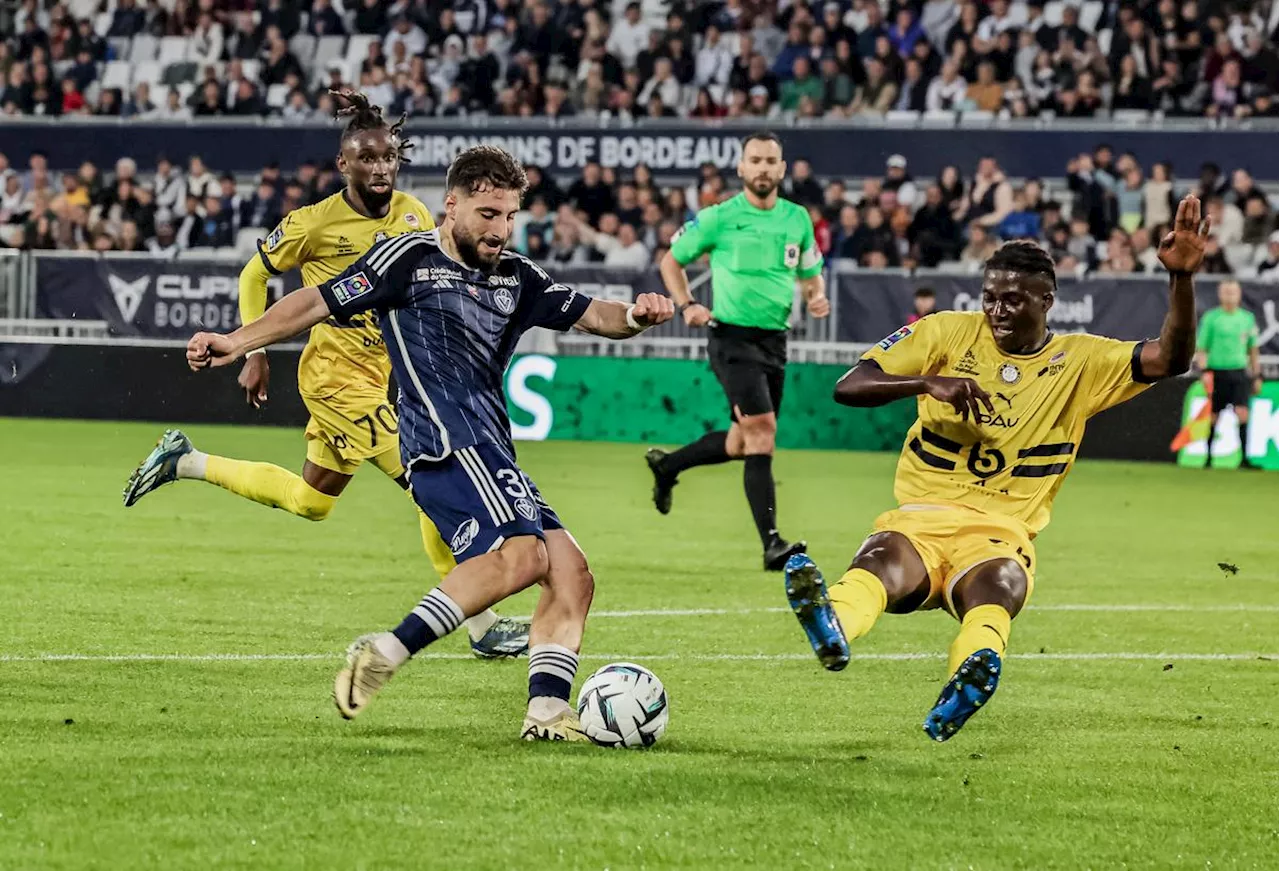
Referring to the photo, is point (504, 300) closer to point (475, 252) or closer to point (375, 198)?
point (475, 252)

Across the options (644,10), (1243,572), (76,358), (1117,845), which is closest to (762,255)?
(1243,572)

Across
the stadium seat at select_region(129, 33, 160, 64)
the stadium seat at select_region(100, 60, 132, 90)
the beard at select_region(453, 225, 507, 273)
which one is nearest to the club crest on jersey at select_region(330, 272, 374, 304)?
the beard at select_region(453, 225, 507, 273)

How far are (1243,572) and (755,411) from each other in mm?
2975

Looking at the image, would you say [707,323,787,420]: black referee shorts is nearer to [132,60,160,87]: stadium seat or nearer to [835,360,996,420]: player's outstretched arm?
[835,360,996,420]: player's outstretched arm

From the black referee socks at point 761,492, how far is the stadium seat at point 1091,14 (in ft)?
47.3

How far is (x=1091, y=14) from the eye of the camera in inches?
973

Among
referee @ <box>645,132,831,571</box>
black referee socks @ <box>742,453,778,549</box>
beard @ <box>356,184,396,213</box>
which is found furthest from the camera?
referee @ <box>645,132,831,571</box>

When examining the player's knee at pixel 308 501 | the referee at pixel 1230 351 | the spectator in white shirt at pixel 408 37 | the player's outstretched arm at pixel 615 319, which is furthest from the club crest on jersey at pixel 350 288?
the spectator in white shirt at pixel 408 37

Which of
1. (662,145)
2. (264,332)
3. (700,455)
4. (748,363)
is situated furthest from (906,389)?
(662,145)

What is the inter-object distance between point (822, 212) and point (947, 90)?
262 cm

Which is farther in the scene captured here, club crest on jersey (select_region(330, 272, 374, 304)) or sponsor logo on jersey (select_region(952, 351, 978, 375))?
sponsor logo on jersey (select_region(952, 351, 978, 375))

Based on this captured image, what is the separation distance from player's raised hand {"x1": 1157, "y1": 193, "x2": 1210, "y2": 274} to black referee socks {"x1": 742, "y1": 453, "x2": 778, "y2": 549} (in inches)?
219

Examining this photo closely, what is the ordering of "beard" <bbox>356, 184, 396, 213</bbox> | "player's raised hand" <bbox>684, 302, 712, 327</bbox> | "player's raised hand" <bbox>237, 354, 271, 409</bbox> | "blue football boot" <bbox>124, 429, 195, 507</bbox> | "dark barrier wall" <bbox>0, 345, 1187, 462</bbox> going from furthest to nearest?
"dark barrier wall" <bbox>0, 345, 1187, 462</bbox> → "player's raised hand" <bbox>684, 302, 712, 327</bbox> → "blue football boot" <bbox>124, 429, 195, 507</bbox> → "player's raised hand" <bbox>237, 354, 271, 409</bbox> → "beard" <bbox>356, 184, 396, 213</bbox>

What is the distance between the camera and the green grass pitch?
4766 millimetres
